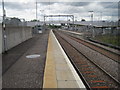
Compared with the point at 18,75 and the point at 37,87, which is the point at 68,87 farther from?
the point at 18,75

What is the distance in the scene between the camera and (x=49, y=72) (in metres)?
7.59

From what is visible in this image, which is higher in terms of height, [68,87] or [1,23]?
[1,23]

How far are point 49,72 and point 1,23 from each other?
824 centimetres

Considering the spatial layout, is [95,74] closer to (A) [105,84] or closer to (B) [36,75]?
(A) [105,84]

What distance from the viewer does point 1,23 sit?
13.5m

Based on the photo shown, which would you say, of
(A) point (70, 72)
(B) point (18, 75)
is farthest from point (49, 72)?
(B) point (18, 75)

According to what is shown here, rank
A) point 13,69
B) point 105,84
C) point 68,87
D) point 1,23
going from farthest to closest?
point 1,23
point 13,69
point 105,84
point 68,87

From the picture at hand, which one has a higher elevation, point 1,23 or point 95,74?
point 1,23

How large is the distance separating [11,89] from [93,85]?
3.56 metres

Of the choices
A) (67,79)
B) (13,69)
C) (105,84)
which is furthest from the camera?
(13,69)

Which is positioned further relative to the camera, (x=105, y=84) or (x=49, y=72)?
(x=49, y=72)

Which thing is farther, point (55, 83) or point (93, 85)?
point (93, 85)

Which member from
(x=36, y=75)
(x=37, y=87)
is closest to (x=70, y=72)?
(x=36, y=75)

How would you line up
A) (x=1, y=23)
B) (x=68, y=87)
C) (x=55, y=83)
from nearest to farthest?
(x=68, y=87), (x=55, y=83), (x=1, y=23)
